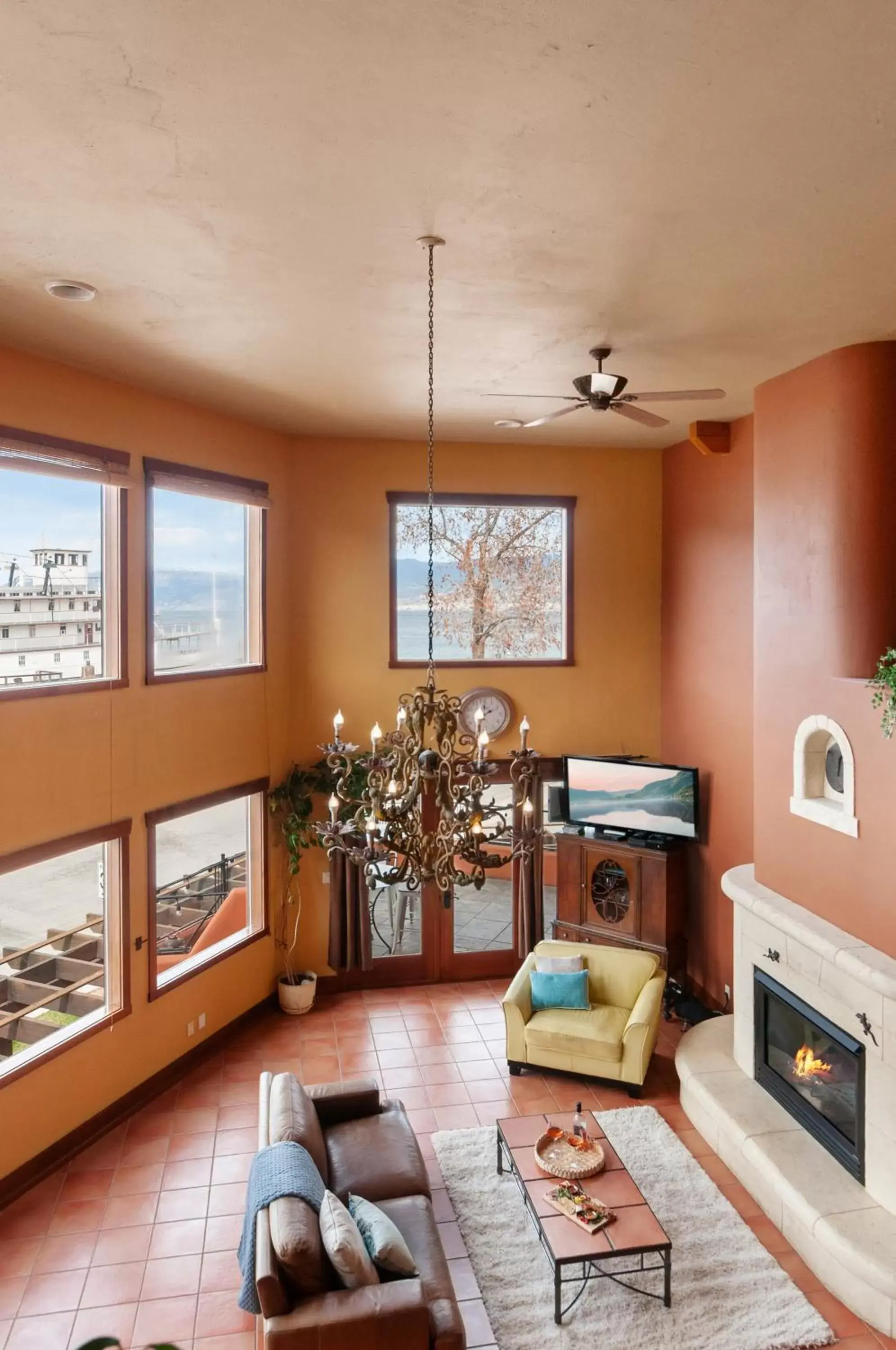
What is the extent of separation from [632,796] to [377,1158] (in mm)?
3862

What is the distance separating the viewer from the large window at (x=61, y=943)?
5.18 meters

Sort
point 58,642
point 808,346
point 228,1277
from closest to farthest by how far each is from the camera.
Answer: point 228,1277
point 808,346
point 58,642

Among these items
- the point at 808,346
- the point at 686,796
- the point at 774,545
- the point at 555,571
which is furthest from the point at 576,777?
the point at 808,346

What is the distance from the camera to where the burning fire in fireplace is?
16.7 ft

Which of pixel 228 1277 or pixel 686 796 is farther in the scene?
pixel 686 796

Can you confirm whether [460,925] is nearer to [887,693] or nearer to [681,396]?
[887,693]

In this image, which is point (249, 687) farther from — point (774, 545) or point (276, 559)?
point (774, 545)

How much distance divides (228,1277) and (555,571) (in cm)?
586

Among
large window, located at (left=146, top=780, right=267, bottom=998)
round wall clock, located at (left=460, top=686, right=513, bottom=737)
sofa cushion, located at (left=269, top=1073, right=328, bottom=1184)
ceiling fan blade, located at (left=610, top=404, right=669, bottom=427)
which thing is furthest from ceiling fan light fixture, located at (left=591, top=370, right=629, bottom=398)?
sofa cushion, located at (left=269, top=1073, right=328, bottom=1184)

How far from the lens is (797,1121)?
17.3 feet

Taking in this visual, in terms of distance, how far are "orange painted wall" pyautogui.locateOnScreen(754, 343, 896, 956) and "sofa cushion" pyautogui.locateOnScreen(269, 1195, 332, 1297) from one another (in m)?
3.13

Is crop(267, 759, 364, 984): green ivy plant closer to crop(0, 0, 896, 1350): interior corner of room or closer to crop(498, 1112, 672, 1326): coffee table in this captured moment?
crop(0, 0, 896, 1350): interior corner of room

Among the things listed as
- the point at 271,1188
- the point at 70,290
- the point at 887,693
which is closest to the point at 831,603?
the point at 887,693

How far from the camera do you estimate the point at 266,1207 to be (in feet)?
12.7
